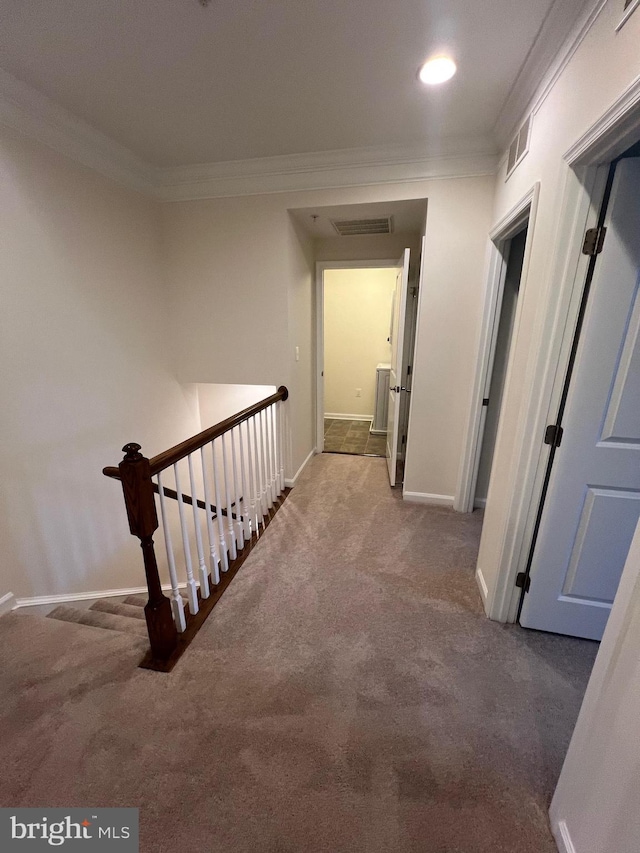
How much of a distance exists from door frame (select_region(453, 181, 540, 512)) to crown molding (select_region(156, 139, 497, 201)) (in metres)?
0.51

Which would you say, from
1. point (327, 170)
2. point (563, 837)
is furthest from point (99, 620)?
point (327, 170)

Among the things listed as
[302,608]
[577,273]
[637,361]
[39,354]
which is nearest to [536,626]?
[302,608]

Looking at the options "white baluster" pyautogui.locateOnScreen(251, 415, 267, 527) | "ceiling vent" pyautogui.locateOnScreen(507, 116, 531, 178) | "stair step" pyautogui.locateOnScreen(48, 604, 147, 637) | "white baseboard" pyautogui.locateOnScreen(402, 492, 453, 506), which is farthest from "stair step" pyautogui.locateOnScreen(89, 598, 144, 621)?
"ceiling vent" pyautogui.locateOnScreen(507, 116, 531, 178)

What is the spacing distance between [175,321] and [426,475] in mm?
2553

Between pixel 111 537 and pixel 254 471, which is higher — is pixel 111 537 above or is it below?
below

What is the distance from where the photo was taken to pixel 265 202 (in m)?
2.53

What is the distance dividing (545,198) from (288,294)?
176 cm

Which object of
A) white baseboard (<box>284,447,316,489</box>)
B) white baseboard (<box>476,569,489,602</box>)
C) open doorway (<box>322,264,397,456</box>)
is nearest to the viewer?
white baseboard (<box>476,569,489,602</box>)

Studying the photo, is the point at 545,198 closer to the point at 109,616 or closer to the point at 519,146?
the point at 519,146

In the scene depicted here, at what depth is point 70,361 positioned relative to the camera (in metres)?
2.11

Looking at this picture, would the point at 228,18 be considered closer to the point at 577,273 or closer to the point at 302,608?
the point at 577,273

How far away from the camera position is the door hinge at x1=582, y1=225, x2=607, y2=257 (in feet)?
3.92

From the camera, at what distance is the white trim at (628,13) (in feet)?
2.91

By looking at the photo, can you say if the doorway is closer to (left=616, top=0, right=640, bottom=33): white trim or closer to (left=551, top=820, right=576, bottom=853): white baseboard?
(left=616, top=0, right=640, bottom=33): white trim
